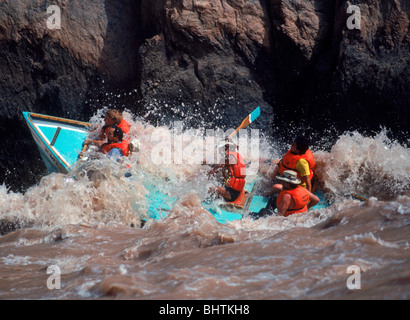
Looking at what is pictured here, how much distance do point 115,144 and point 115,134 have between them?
143 mm

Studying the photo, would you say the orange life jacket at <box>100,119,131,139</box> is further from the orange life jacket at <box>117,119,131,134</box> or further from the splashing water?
the splashing water

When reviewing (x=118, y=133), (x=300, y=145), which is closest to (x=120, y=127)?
(x=118, y=133)

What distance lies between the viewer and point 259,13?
8305mm

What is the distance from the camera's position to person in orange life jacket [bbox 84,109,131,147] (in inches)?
244

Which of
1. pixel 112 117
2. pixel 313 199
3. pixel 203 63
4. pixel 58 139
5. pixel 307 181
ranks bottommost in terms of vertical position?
pixel 313 199

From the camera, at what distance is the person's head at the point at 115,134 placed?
583 cm

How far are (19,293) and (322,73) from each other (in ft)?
23.0

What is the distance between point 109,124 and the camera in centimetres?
628

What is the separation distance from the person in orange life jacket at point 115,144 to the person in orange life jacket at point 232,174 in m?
1.53

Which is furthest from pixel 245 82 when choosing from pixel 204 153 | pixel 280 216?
pixel 280 216

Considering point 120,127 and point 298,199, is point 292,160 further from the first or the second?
point 120,127
